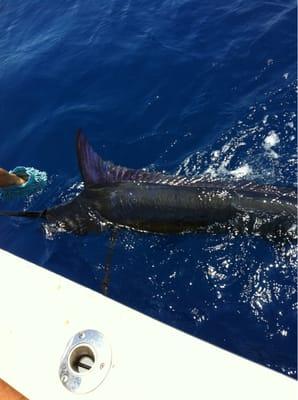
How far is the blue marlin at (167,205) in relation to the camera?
14.7 ft

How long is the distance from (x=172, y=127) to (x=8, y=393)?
4.78m

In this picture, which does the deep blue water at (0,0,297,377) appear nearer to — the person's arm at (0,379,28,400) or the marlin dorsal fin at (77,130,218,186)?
the marlin dorsal fin at (77,130,218,186)

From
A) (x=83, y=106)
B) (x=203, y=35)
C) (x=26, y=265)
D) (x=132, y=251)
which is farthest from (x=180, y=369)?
(x=203, y=35)

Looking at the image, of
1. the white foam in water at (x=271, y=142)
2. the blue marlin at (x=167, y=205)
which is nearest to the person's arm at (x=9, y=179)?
the blue marlin at (x=167, y=205)

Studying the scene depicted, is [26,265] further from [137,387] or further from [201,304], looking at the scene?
[201,304]

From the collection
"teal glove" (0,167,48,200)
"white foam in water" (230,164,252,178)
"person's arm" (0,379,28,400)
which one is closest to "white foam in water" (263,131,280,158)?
"white foam in water" (230,164,252,178)

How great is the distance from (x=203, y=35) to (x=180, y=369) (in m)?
6.82

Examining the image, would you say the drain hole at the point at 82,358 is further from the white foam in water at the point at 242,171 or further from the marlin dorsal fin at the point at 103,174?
the white foam in water at the point at 242,171

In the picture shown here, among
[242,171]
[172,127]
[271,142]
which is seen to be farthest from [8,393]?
[172,127]

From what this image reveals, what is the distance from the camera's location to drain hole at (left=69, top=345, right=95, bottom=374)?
2357 millimetres

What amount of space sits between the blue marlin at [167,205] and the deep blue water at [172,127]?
19 centimetres

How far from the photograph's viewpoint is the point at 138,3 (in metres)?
9.34

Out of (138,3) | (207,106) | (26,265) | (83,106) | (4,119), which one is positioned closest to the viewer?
(26,265)

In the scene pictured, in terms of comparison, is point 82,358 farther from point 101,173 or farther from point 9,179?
point 9,179
